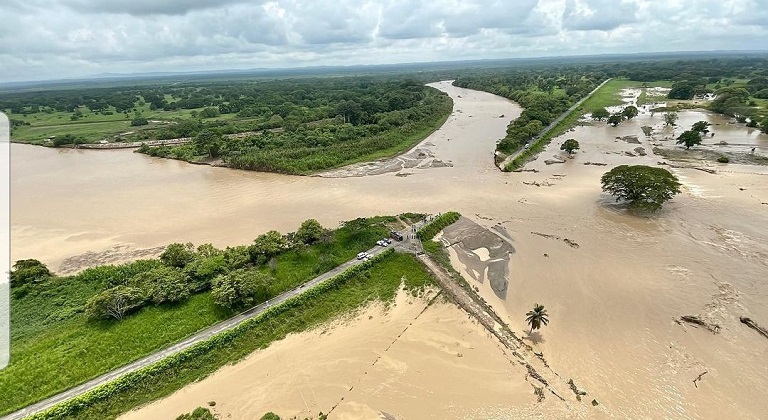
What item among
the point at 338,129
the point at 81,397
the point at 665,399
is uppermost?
the point at 338,129

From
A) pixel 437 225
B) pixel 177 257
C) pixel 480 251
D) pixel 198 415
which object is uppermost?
pixel 177 257

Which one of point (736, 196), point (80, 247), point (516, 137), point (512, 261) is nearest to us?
point (512, 261)

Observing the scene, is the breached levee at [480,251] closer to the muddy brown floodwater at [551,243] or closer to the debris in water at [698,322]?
the muddy brown floodwater at [551,243]

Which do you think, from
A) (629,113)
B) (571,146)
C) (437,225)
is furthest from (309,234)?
(629,113)

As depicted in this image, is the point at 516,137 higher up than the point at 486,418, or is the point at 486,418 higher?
the point at 516,137

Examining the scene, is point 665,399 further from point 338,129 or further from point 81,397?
point 338,129

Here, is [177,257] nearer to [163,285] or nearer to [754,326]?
[163,285]

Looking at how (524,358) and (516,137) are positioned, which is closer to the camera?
(524,358)

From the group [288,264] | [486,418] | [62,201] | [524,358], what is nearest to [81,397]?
[288,264]
